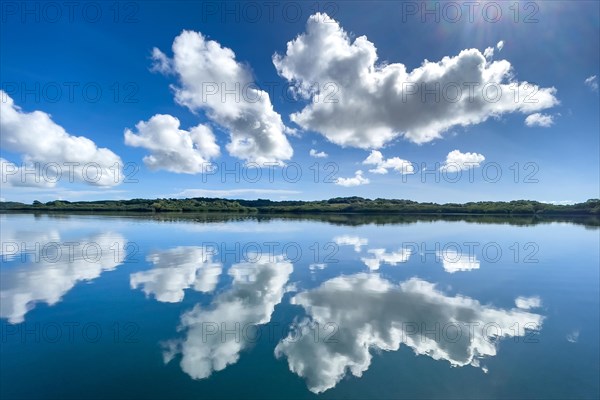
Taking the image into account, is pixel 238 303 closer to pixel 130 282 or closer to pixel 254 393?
pixel 254 393

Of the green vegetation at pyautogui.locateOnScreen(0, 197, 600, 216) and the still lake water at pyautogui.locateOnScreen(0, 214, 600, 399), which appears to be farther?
the green vegetation at pyautogui.locateOnScreen(0, 197, 600, 216)

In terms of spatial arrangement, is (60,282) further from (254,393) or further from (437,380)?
(437,380)

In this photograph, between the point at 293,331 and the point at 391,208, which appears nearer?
the point at 293,331

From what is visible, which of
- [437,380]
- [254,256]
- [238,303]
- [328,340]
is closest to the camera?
[437,380]

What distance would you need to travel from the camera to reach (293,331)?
969cm

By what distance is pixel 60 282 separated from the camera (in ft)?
49.1

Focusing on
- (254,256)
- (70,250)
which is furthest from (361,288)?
(70,250)

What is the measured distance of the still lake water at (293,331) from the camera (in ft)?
22.7

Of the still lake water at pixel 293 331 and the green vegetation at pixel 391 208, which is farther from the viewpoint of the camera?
the green vegetation at pixel 391 208

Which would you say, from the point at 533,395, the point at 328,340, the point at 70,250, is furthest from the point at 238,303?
the point at 70,250

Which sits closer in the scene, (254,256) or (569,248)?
(254,256)

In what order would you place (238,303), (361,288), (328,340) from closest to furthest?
(328,340) → (238,303) → (361,288)

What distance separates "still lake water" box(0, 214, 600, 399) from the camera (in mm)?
6906

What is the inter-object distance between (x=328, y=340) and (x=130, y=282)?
1169 cm
